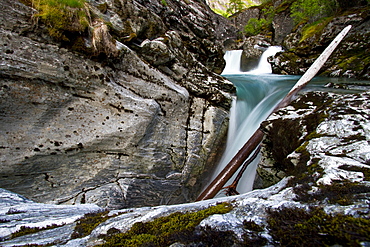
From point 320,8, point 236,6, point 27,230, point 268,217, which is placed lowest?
point 27,230

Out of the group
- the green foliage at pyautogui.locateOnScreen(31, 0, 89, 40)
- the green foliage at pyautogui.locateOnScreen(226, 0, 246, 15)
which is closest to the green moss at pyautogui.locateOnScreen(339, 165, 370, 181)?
the green foliage at pyautogui.locateOnScreen(31, 0, 89, 40)

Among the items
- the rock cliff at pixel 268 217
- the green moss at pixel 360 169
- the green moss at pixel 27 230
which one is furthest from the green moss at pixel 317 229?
the green moss at pixel 27 230

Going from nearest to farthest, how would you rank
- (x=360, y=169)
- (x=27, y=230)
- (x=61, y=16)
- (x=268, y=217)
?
(x=268, y=217) → (x=27, y=230) → (x=360, y=169) → (x=61, y=16)

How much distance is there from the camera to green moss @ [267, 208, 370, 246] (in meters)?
1.25

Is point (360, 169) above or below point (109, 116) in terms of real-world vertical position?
above

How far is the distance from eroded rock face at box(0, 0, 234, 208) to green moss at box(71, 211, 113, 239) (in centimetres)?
326

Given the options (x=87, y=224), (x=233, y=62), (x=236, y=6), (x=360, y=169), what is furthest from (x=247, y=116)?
(x=236, y=6)

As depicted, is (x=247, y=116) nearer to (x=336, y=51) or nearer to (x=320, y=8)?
(x=336, y=51)

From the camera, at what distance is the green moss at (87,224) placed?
74.8 inches

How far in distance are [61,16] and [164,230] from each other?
597 centimetres

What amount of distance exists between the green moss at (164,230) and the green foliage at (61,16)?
5.38 metres

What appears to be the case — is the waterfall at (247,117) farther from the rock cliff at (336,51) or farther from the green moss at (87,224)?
the green moss at (87,224)

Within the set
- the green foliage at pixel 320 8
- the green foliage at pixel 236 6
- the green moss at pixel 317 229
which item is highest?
the green foliage at pixel 236 6

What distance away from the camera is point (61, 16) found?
4.77 m
